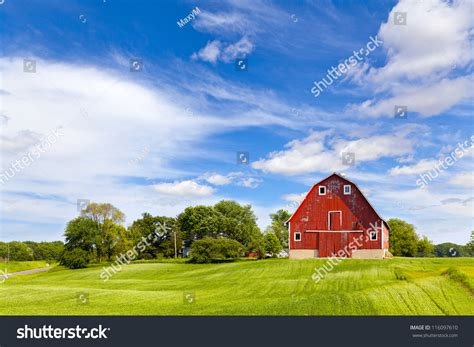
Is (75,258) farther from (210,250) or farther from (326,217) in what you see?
(326,217)

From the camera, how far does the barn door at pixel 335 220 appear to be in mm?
49812

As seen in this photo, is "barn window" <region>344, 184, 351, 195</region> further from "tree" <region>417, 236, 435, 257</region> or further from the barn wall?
"tree" <region>417, 236, 435, 257</region>

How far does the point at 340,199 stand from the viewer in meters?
50.4

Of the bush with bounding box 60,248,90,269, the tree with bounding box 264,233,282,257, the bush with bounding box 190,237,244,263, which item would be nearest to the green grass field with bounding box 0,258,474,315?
the bush with bounding box 190,237,244,263

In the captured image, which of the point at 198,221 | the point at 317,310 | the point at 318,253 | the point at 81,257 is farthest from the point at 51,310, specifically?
the point at 198,221

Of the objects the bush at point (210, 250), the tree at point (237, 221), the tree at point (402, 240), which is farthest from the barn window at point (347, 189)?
the tree at point (402, 240)

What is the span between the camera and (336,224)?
164ft

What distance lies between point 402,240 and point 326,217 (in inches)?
1534

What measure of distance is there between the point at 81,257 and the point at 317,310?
2027 inches

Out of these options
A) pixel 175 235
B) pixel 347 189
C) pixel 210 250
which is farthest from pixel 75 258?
pixel 347 189

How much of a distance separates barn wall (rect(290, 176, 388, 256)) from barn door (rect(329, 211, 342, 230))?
0.36 metres

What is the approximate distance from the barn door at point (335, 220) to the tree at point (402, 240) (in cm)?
3505

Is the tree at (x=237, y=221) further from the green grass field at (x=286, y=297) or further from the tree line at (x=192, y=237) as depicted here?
the green grass field at (x=286, y=297)
